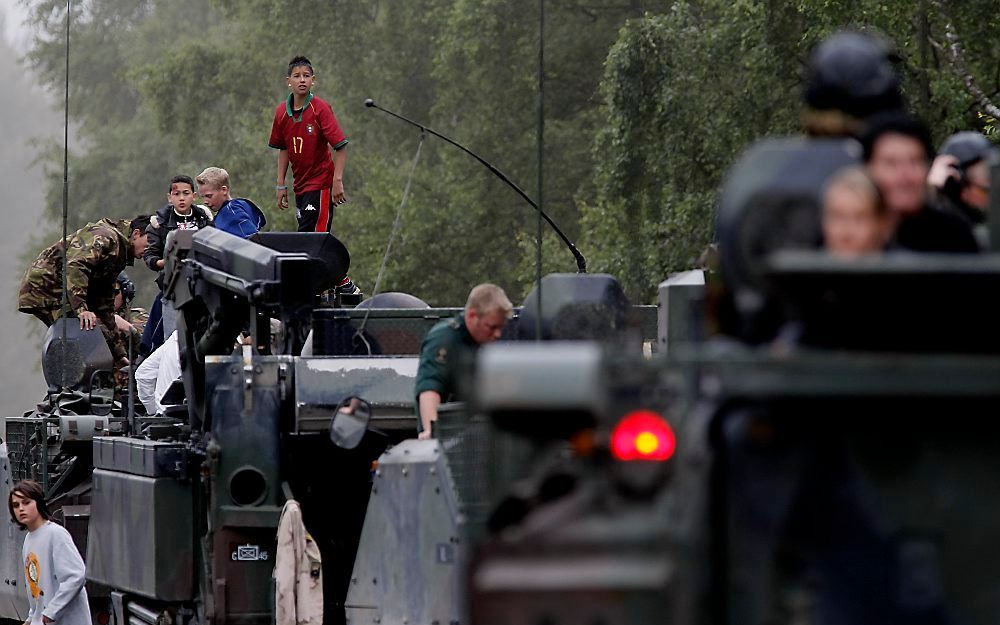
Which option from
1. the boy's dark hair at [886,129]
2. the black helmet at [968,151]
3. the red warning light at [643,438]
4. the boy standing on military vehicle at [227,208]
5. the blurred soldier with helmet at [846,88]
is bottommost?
the red warning light at [643,438]

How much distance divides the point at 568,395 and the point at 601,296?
15.6ft

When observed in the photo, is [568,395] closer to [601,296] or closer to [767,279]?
[767,279]

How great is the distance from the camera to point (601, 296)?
31.0 ft

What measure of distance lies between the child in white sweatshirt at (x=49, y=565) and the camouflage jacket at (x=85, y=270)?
2.64 metres

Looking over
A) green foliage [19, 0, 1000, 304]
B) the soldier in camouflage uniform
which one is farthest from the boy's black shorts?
green foliage [19, 0, 1000, 304]

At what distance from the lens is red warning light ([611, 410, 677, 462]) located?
4805mm

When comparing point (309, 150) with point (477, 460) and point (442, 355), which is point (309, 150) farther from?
point (477, 460)

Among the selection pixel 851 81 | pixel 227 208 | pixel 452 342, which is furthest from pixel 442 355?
pixel 227 208

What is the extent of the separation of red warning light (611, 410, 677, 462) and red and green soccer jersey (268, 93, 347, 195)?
Result: 1044 centimetres

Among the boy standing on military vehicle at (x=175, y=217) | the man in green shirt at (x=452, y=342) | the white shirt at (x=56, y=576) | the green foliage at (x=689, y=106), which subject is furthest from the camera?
the green foliage at (x=689, y=106)

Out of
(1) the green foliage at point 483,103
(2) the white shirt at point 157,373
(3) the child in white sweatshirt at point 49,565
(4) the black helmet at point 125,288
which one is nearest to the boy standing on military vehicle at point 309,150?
(2) the white shirt at point 157,373

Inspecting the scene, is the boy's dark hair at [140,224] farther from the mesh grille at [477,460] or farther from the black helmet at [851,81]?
the black helmet at [851,81]

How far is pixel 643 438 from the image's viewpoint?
15.8ft

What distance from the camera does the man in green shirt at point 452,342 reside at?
9648 millimetres
